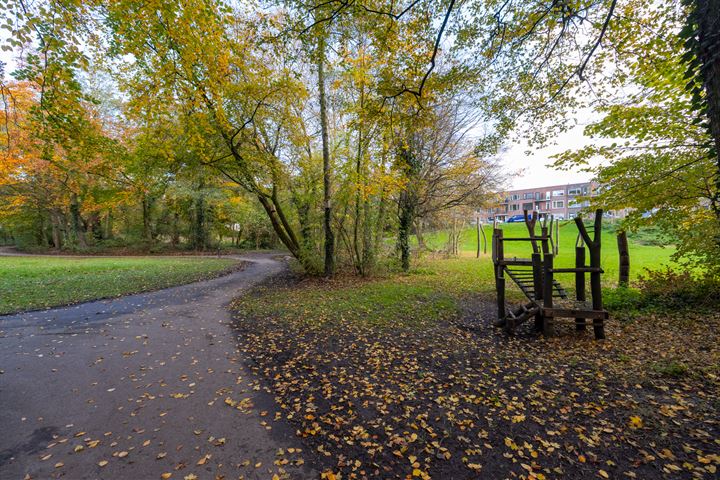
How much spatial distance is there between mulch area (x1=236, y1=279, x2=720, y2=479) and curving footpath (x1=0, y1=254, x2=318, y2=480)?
48cm

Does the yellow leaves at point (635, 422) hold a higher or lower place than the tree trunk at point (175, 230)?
lower

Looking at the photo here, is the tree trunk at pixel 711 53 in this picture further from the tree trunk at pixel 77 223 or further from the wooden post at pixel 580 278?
the tree trunk at pixel 77 223

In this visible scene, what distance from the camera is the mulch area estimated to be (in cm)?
260

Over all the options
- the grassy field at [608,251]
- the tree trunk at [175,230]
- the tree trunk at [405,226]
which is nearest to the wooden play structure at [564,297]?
the grassy field at [608,251]

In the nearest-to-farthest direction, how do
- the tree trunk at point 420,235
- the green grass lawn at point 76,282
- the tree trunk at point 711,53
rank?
1. the tree trunk at point 711,53
2. the green grass lawn at point 76,282
3. the tree trunk at point 420,235

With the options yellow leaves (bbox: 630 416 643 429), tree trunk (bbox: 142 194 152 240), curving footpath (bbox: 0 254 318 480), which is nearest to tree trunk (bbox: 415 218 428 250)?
curving footpath (bbox: 0 254 318 480)

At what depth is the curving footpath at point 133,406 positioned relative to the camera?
267 cm

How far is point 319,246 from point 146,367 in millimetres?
7970

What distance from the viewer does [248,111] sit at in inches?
376

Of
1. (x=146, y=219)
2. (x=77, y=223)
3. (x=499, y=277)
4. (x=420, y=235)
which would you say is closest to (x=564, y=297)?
(x=499, y=277)

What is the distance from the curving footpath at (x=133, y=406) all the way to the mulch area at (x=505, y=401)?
478 mm

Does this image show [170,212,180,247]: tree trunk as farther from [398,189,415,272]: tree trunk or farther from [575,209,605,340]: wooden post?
[575,209,605,340]: wooden post

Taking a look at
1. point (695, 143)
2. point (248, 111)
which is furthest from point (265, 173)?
point (695, 143)

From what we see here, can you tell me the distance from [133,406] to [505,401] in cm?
458
